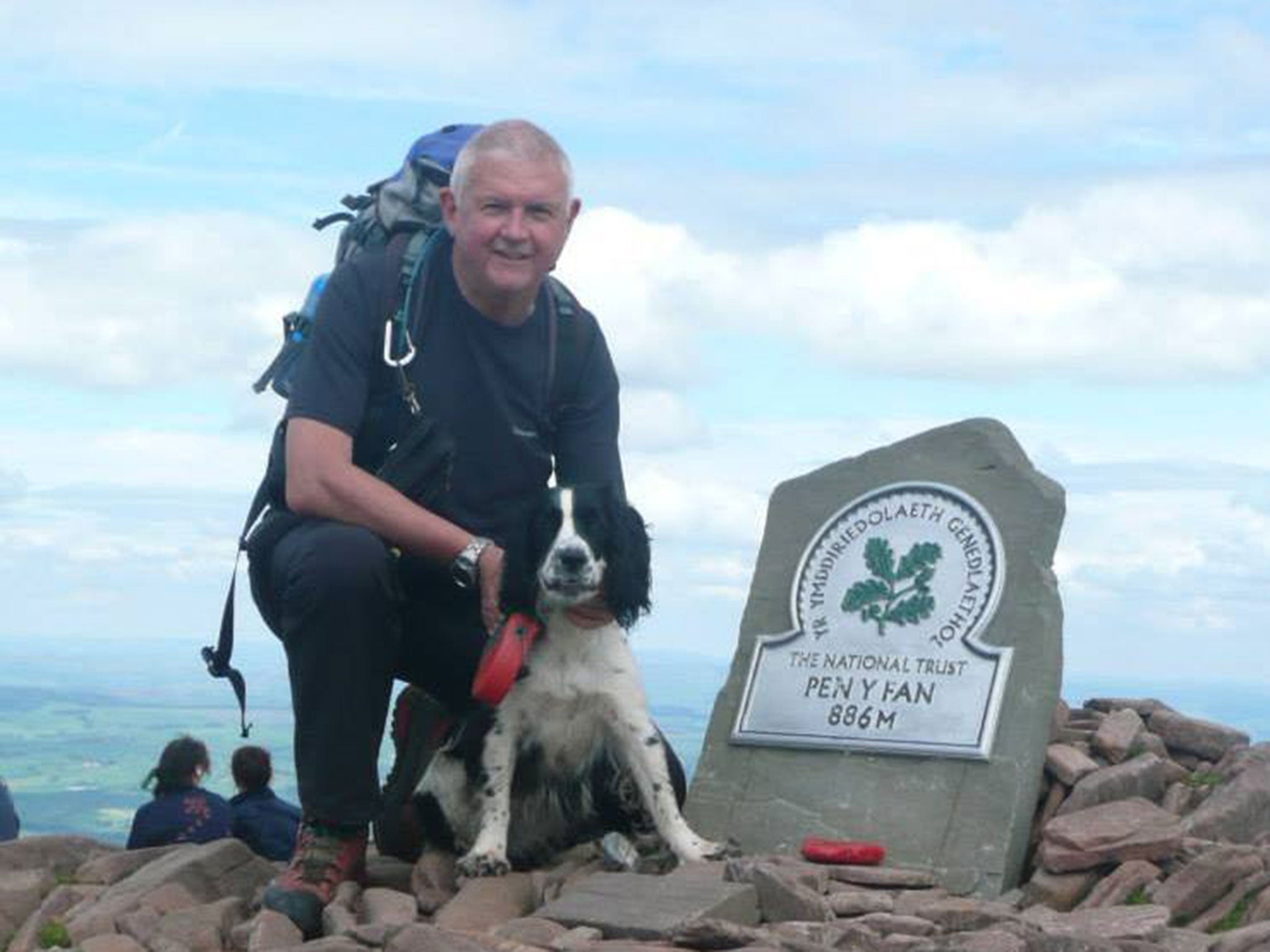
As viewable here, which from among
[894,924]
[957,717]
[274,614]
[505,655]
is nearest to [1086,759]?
[957,717]

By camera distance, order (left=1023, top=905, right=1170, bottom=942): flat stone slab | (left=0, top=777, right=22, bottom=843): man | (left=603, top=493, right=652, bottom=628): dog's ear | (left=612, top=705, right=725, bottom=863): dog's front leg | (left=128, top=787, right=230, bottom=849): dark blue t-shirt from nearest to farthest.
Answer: (left=1023, top=905, right=1170, bottom=942): flat stone slab < (left=603, top=493, right=652, bottom=628): dog's ear < (left=612, top=705, right=725, bottom=863): dog's front leg < (left=128, top=787, right=230, bottom=849): dark blue t-shirt < (left=0, top=777, right=22, bottom=843): man

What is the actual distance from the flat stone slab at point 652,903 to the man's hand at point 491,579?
87cm

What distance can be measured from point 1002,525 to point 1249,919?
5.78 ft

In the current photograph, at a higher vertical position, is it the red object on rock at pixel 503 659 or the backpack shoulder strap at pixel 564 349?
the backpack shoulder strap at pixel 564 349

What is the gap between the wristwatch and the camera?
6.88 meters

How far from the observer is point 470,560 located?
22.6 feet

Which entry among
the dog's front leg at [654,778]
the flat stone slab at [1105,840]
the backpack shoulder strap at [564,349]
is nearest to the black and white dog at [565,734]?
the dog's front leg at [654,778]

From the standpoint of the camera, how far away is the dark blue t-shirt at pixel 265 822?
29.8ft

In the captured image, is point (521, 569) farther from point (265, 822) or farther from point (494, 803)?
point (265, 822)

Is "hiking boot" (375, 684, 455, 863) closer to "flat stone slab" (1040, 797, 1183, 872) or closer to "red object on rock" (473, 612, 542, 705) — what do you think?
"red object on rock" (473, 612, 542, 705)

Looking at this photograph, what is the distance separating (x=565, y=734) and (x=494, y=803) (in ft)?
1.03

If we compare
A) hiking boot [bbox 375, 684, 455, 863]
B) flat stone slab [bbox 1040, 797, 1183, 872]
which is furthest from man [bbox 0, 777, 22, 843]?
flat stone slab [bbox 1040, 797, 1183, 872]

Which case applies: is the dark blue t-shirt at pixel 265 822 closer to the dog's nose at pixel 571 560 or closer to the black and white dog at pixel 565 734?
the black and white dog at pixel 565 734

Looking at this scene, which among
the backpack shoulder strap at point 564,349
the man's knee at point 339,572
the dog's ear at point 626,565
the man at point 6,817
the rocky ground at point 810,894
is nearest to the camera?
the rocky ground at point 810,894
